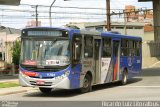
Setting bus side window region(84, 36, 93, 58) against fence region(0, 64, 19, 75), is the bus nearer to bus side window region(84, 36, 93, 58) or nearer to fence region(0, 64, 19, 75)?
bus side window region(84, 36, 93, 58)

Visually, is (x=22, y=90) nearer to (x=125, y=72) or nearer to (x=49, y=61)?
(x=49, y=61)

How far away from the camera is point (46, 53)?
18.8 metres

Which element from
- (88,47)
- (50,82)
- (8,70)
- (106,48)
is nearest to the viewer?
(50,82)

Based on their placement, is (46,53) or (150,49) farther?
Result: (150,49)

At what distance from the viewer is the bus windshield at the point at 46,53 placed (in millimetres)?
18625

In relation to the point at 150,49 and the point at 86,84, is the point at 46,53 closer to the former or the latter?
the point at 86,84

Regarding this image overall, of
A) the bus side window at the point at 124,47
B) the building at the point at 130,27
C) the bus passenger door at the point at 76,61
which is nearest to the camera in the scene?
the bus passenger door at the point at 76,61

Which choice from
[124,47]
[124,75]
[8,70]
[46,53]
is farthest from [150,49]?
[46,53]

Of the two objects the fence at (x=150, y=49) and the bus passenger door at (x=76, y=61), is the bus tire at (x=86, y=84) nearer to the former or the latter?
the bus passenger door at (x=76, y=61)

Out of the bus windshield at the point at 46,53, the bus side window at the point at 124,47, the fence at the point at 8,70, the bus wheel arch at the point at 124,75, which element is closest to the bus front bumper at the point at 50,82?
the bus windshield at the point at 46,53

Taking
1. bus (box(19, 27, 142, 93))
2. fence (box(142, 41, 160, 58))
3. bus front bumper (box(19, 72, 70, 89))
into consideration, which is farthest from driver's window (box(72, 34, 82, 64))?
fence (box(142, 41, 160, 58))

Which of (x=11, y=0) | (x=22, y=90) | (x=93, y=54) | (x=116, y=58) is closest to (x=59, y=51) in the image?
(x=93, y=54)

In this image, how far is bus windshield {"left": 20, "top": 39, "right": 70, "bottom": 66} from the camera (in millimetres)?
18625

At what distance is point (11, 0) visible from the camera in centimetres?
4522
